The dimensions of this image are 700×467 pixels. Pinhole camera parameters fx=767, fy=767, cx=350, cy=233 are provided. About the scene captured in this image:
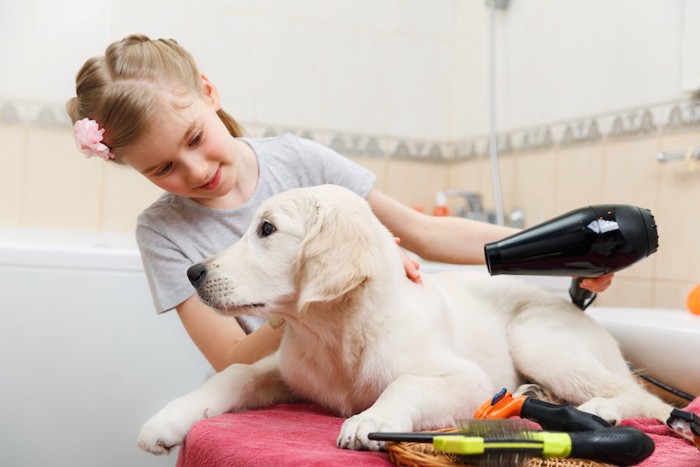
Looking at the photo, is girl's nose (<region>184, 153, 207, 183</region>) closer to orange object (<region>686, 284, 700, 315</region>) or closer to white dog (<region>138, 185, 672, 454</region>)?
white dog (<region>138, 185, 672, 454</region>)

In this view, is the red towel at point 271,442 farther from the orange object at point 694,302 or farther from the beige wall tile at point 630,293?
the beige wall tile at point 630,293

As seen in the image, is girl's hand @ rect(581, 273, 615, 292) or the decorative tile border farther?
the decorative tile border

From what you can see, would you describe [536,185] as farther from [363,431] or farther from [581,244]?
[363,431]

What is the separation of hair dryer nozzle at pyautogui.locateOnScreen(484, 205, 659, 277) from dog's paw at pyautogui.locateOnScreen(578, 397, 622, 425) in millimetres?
207

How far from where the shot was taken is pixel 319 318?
3.66 ft

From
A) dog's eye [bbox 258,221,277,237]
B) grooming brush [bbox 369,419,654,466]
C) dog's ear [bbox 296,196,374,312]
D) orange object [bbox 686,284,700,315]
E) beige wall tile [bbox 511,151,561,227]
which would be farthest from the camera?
beige wall tile [bbox 511,151,561,227]

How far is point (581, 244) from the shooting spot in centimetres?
117

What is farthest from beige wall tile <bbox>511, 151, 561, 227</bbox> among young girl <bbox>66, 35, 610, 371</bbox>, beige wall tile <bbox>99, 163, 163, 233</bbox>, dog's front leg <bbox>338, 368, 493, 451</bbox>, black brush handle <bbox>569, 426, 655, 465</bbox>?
black brush handle <bbox>569, 426, 655, 465</bbox>

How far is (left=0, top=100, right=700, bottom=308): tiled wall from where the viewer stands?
2.11 m

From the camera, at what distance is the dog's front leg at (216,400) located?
3.51ft

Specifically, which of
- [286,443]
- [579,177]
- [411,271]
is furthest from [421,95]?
[286,443]

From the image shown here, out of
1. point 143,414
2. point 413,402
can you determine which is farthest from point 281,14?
point 413,402

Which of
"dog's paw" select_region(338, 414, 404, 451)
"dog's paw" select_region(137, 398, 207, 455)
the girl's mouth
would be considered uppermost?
the girl's mouth

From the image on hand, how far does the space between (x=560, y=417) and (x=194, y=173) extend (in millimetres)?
775
